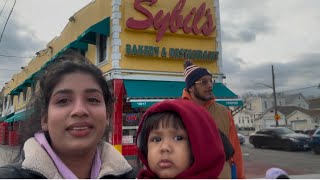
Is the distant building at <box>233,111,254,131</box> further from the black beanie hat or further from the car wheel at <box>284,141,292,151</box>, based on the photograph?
the black beanie hat

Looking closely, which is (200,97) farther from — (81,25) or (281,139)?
(281,139)

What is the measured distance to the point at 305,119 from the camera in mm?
56844

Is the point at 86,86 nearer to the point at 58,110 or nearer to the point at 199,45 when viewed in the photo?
the point at 58,110

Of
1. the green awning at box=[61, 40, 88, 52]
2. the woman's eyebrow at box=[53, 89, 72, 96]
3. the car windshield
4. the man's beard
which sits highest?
the green awning at box=[61, 40, 88, 52]

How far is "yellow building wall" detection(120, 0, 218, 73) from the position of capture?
11.6m

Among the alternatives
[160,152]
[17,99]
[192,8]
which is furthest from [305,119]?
[160,152]

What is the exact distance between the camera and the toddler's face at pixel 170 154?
5.86ft

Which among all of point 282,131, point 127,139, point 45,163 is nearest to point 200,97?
point 45,163

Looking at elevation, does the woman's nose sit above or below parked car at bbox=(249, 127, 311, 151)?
above

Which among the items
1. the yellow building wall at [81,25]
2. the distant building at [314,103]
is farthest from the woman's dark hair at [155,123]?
the distant building at [314,103]

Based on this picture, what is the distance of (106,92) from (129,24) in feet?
32.3

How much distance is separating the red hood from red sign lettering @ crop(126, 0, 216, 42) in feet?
32.6

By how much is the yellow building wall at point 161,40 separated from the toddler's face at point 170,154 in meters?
9.63

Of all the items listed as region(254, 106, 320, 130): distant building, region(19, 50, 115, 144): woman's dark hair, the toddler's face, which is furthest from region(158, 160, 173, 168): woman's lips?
region(254, 106, 320, 130): distant building
